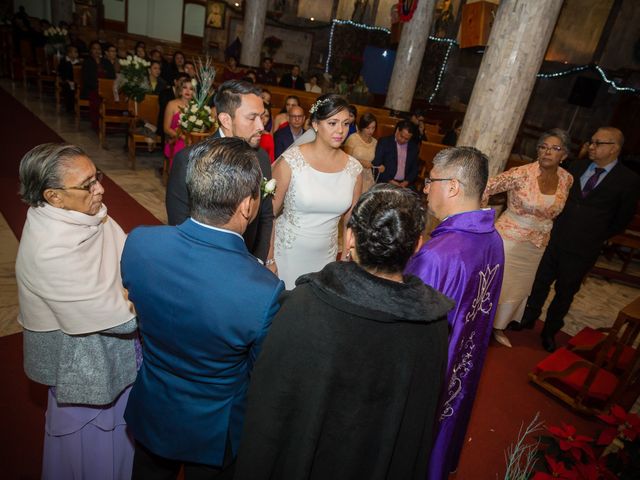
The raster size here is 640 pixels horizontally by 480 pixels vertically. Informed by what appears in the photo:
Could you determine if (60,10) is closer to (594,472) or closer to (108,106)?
(108,106)

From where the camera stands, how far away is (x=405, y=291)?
1.14 meters

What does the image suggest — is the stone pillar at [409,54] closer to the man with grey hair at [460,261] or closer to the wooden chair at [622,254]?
the wooden chair at [622,254]

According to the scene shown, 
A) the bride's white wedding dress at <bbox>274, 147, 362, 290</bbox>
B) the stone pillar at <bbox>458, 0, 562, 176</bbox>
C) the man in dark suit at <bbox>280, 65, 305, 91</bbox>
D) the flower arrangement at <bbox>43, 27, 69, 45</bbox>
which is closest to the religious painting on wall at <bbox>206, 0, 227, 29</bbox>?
the man in dark suit at <bbox>280, 65, 305, 91</bbox>

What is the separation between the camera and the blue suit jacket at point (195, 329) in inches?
48.5

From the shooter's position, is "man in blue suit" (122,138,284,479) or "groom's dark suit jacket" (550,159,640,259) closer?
"man in blue suit" (122,138,284,479)

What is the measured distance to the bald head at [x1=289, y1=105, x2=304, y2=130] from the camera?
4950 mm

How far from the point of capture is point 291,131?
16.8 feet

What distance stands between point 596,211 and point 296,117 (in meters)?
3.24

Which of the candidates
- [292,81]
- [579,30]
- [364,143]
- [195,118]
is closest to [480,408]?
[364,143]

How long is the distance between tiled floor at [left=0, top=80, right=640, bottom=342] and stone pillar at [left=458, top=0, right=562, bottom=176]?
2.50 m

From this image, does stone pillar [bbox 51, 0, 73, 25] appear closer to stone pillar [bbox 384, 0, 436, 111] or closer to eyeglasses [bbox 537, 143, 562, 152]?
stone pillar [bbox 384, 0, 436, 111]

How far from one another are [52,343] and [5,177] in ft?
18.3

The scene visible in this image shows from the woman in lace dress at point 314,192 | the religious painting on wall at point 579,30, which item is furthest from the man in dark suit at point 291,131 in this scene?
the religious painting on wall at point 579,30

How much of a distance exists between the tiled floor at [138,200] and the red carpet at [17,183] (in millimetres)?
154
